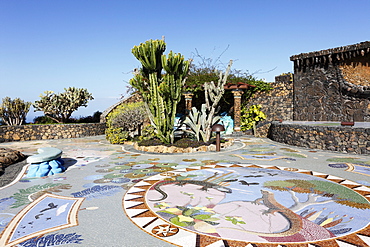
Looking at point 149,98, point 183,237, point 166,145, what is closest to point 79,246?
point 183,237

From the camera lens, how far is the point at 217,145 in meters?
9.74

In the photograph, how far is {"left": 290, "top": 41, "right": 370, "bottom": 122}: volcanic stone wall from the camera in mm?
13609

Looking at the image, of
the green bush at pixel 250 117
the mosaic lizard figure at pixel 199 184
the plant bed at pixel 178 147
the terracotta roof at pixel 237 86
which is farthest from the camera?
the green bush at pixel 250 117

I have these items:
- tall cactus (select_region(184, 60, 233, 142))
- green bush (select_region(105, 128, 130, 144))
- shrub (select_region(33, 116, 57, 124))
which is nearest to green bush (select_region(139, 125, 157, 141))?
green bush (select_region(105, 128, 130, 144))

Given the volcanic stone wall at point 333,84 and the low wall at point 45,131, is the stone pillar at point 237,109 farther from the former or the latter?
the low wall at point 45,131

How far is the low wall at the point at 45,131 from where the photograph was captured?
590 inches

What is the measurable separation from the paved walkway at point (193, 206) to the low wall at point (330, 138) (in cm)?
197

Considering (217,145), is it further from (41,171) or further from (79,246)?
(79,246)

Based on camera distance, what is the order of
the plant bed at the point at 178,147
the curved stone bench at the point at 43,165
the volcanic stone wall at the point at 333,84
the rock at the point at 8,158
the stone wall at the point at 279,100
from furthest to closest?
the stone wall at the point at 279,100 → the volcanic stone wall at the point at 333,84 → the plant bed at the point at 178,147 → the rock at the point at 8,158 → the curved stone bench at the point at 43,165

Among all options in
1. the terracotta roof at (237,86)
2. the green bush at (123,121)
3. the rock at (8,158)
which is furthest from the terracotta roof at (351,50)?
the rock at (8,158)

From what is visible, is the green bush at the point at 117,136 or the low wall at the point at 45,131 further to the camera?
the low wall at the point at 45,131

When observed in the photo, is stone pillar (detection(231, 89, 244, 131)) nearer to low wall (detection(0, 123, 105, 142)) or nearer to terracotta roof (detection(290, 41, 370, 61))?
terracotta roof (detection(290, 41, 370, 61))

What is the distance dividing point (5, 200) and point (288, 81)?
15922 mm

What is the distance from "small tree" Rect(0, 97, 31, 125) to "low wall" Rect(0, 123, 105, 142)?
2011mm
